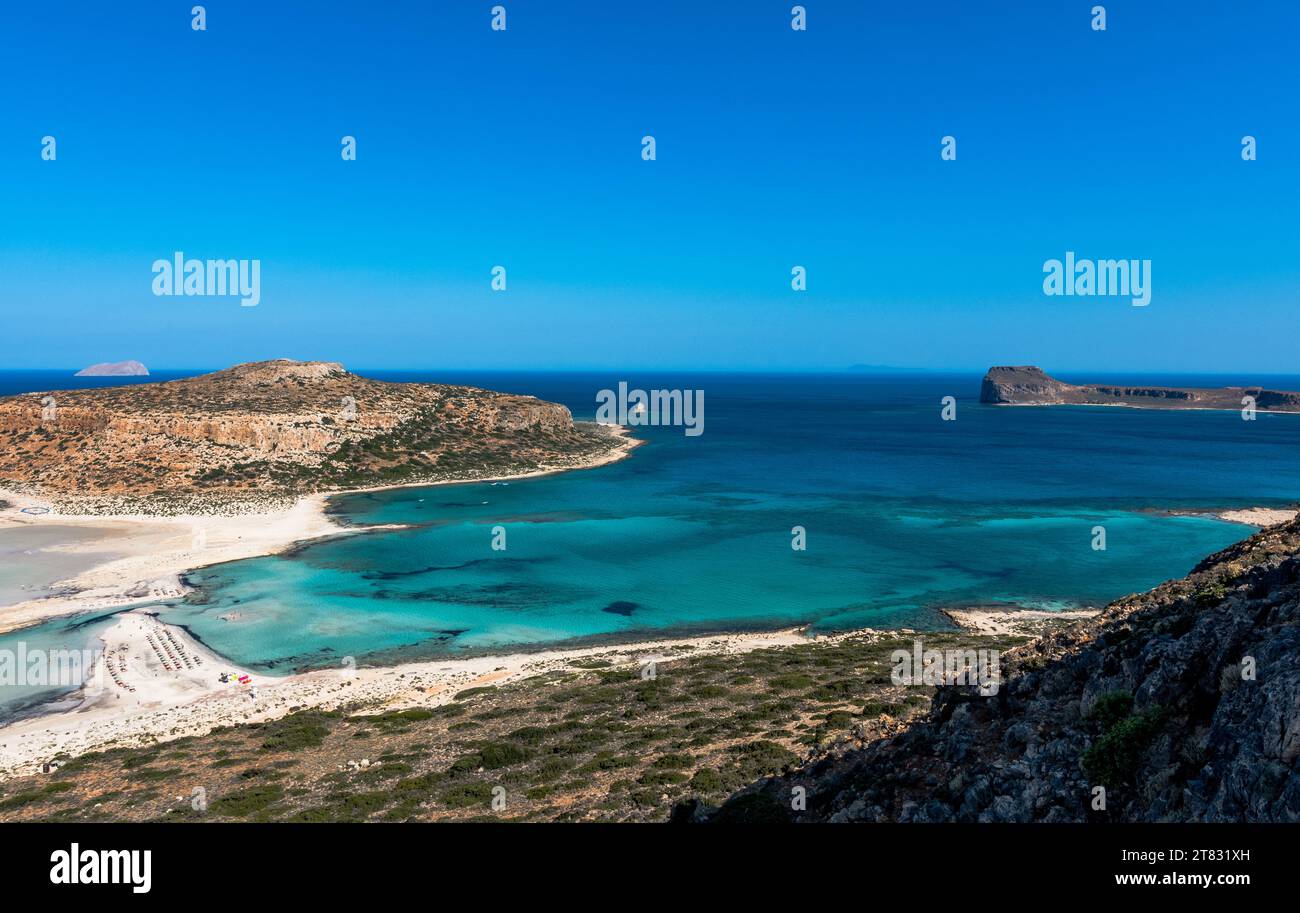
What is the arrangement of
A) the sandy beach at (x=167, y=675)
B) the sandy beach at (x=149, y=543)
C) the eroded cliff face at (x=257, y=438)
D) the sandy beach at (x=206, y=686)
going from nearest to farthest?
the sandy beach at (x=206, y=686)
the sandy beach at (x=167, y=675)
the sandy beach at (x=149, y=543)
the eroded cliff face at (x=257, y=438)

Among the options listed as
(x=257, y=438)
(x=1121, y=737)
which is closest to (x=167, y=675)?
(x=1121, y=737)

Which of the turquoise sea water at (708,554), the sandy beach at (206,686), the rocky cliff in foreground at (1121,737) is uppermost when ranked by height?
the rocky cliff in foreground at (1121,737)

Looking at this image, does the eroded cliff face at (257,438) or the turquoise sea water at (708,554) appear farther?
the eroded cliff face at (257,438)

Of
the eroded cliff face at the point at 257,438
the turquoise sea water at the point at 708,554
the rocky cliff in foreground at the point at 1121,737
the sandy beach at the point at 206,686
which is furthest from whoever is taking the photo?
the eroded cliff face at the point at 257,438

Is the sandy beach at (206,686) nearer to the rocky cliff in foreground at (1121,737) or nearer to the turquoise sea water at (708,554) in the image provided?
the turquoise sea water at (708,554)

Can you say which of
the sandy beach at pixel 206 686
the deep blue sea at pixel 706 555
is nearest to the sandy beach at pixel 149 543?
the deep blue sea at pixel 706 555

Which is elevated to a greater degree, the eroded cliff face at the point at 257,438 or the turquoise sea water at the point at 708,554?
the eroded cliff face at the point at 257,438
